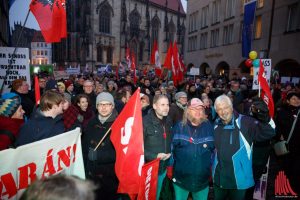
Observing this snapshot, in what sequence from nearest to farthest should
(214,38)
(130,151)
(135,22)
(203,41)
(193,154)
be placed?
(130,151) → (193,154) → (214,38) → (203,41) → (135,22)

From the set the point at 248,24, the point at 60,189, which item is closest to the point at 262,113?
the point at 60,189

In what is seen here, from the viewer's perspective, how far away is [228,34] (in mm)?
25281

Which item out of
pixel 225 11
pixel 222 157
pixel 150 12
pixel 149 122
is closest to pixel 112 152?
pixel 149 122

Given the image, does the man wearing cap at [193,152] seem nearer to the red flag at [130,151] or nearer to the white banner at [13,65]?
the red flag at [130,151]

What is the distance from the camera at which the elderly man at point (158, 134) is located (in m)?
3.40

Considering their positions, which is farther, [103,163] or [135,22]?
[135,22]

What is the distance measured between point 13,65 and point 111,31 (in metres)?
42.4

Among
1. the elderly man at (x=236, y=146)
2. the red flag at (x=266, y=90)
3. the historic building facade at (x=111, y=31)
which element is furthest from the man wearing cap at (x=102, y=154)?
the historic building facade at (x=111, y=31)

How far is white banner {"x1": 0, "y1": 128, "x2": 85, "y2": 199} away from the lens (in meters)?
2.22

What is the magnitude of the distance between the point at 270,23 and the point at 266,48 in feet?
6.24

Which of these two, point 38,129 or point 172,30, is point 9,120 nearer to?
point 38,129

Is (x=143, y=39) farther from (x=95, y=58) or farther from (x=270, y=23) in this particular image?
(x=270, y=23)

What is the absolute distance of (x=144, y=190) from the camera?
2.78m

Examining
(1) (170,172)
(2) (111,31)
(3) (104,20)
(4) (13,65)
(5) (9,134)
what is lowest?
(1) (170,172)
